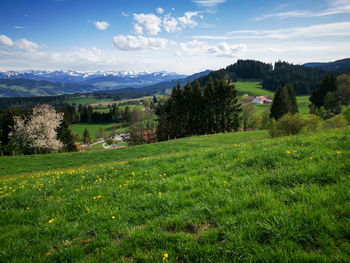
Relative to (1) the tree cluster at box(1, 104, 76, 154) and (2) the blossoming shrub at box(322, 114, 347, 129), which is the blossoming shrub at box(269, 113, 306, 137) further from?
(1) the tree cluster at box(1, 104, 76, 154)

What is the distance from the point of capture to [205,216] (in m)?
4.34

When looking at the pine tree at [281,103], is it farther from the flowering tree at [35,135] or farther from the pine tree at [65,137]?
the pine tree at [65,137]

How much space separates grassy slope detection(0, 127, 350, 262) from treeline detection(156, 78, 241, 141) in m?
47.6

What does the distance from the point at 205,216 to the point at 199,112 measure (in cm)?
5204

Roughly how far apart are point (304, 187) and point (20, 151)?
60.4m

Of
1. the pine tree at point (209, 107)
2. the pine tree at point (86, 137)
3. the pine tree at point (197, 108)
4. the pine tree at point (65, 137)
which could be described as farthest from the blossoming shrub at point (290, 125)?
the pine tree at point (86, 137)

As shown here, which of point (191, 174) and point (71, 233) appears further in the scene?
point (191, 174)

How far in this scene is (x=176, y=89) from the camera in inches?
2173

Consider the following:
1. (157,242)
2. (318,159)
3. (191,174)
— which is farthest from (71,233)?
(318,159)

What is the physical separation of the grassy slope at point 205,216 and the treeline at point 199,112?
1873 inches

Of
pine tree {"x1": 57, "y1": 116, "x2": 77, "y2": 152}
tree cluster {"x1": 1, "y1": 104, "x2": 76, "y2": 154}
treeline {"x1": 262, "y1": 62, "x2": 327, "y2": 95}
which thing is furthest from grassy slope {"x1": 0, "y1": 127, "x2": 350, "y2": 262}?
treeline {"x1": 262, "y1": 62, "x2": 327, "y2": 95}

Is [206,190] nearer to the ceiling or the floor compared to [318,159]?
nearer to the floor

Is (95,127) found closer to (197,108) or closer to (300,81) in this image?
(197,108)

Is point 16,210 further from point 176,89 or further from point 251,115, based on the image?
point 251,115
